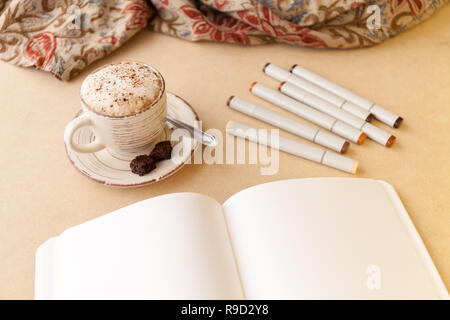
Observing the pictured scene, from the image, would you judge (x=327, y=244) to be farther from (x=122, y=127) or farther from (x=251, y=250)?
(x=122, y=127)

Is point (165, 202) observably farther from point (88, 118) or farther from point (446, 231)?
point (446, 231)

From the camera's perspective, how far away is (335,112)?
694 millimetres

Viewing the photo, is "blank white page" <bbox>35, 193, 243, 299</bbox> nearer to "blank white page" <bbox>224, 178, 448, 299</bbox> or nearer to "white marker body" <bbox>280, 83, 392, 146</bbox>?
"blank white page" <bbox>224, 178, 448, 299</bbox>

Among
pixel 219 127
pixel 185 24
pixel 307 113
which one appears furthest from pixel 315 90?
pixel 185 24

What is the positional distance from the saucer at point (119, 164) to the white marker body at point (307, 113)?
0.41 ft

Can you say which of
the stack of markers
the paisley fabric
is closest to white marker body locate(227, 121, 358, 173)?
the stack of markers

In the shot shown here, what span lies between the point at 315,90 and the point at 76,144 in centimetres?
37

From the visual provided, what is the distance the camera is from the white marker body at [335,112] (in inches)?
26.5

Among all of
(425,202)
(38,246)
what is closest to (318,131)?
(425,202)

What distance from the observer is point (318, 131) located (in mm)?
672

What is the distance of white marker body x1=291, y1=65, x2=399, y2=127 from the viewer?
695 mm

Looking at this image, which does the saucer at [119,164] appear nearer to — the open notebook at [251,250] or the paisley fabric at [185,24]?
the open notebook at [251,250]

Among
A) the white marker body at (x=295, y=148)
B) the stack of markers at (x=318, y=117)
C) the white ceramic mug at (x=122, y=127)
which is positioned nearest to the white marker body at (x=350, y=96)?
the stack of markers at (x=318, y=117)
